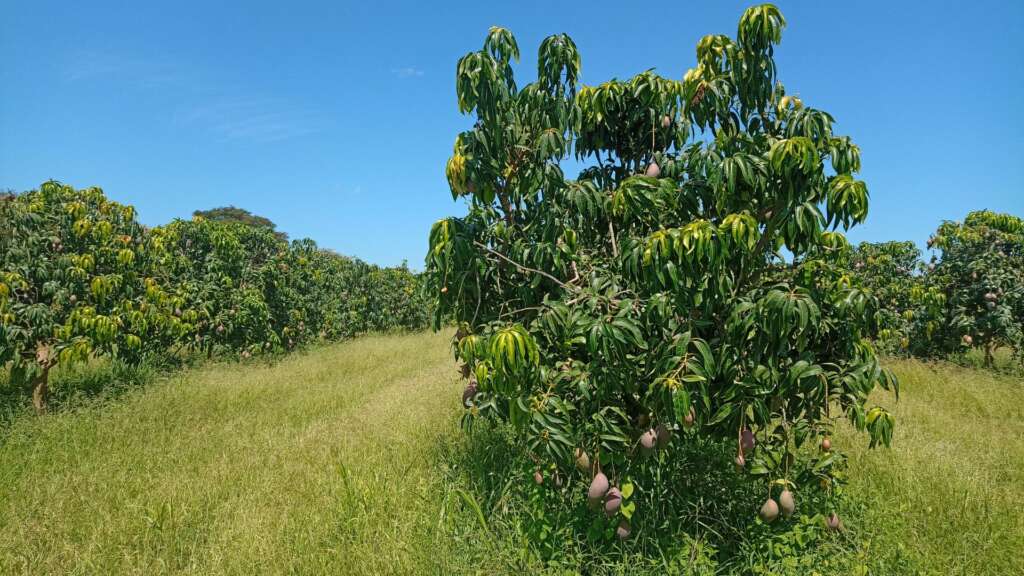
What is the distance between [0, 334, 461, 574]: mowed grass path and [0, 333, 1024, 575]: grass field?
14 millimetres

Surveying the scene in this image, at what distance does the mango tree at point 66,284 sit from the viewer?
555 centimetres

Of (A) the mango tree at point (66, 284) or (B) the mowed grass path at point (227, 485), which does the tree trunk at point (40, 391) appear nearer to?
(A) the mango tree at point (66, 284)

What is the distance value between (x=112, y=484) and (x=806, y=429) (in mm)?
4667

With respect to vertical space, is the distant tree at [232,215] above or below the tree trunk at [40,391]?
above

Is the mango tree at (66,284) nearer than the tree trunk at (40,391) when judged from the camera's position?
Yes

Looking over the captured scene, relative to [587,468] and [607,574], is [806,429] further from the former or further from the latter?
[607,574]

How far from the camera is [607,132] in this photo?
3.16 meters

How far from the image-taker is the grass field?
281 cm

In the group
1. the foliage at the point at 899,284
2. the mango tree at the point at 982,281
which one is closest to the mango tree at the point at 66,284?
the foliage at the point at 899,284

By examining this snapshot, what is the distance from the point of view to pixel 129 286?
6566mm

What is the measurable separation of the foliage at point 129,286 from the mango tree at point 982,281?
12.0 metres

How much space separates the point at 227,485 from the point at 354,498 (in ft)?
3.62

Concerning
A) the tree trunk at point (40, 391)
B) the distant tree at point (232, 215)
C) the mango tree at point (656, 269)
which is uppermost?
the distant tree at point (232, 215)

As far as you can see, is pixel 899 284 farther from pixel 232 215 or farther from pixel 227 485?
pixel 232 215
